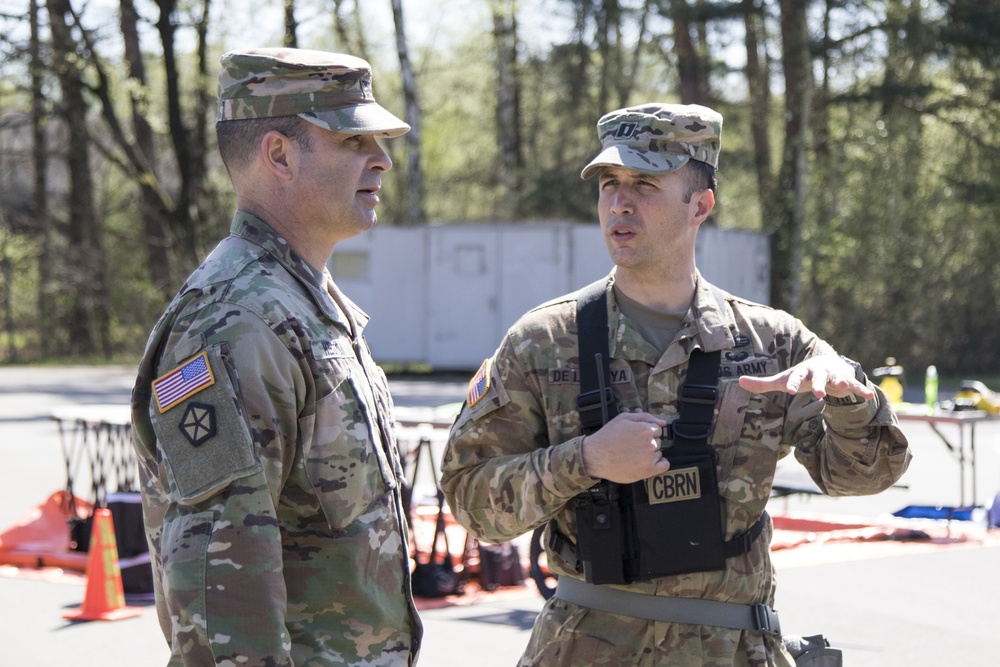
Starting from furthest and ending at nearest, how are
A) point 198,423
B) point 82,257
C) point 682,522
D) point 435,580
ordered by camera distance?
point 82,257, point 435,580, point 682,522, point 198,423

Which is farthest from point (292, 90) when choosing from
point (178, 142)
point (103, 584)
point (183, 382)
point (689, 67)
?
point (689, 67)

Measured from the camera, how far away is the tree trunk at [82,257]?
3038cm

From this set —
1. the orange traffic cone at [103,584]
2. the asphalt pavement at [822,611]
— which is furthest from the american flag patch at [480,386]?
the orange traffic cone at [103,584]

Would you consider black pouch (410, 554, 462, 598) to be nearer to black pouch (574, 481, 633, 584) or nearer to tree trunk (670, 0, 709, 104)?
black pouch (574, 481, 633, 584)

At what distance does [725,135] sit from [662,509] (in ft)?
83.8

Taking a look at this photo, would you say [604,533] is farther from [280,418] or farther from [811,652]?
[280,418]

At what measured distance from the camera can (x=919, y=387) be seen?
810 inches

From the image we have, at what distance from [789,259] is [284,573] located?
2167 centimetres

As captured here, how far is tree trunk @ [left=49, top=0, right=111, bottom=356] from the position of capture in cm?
3038

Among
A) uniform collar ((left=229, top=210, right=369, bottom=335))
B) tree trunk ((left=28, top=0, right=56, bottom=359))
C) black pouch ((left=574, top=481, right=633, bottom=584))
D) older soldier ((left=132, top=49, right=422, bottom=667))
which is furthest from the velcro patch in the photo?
tree trunk ((left=28, top=0, right=56, bottom=359))

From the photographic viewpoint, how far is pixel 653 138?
307 cm

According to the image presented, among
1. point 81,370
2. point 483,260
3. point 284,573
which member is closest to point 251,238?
point 284,573

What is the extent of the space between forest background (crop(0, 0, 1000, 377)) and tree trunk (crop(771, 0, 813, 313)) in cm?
4

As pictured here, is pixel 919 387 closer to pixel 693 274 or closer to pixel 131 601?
pixel 131 601
